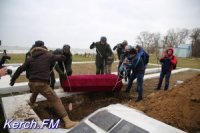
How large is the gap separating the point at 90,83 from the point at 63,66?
1264mm

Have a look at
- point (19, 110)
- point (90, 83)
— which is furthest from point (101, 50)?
point (19, 110)

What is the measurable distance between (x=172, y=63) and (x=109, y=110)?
18.8 feet

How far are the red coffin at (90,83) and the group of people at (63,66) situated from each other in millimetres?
290

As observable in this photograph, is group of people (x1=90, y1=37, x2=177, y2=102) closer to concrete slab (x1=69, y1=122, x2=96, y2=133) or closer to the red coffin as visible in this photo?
the red coffin

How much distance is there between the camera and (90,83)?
6.05m

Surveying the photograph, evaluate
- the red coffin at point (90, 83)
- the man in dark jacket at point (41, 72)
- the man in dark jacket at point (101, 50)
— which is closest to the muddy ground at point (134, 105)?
the red coffin at point (90, 83)

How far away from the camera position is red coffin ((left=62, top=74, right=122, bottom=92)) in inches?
233

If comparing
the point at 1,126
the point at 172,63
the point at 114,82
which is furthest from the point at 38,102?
the point at 172,63

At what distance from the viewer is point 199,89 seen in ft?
14.6

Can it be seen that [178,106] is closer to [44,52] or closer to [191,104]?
[191,104]

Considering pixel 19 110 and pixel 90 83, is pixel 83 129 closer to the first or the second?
pixel 19 110

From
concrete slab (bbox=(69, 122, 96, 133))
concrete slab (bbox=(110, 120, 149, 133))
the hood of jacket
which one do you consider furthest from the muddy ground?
concrete slab (bbox=(69, 122, 96, 133))

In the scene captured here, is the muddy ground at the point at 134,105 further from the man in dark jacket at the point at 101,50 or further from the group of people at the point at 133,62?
the man in dark jacket at the point at 101,50

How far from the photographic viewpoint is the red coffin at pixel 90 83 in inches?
233
